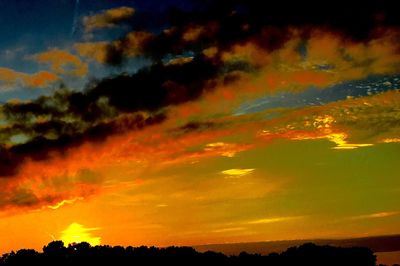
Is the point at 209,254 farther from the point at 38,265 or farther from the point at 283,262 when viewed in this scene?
the point at 38,265

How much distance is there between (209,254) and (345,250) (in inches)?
1124

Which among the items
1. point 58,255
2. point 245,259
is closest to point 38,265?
point 58,255

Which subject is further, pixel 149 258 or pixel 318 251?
pixel 149 258

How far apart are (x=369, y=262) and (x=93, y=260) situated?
55021mm

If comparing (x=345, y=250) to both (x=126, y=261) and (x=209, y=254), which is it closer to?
(x=209, y=254)

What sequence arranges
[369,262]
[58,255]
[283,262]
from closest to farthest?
[369,262], [283,262], [58,255]

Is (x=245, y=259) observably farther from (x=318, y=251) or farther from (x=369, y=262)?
(x=369, y=262)

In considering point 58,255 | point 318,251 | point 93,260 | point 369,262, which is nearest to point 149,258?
point 93,260

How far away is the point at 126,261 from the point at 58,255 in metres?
14.3

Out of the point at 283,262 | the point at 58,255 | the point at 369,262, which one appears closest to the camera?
the point at 369,262

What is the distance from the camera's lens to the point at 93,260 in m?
108

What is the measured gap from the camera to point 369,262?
307ft

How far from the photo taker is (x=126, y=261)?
10812 cm

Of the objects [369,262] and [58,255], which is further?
[58,255]
